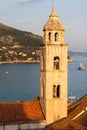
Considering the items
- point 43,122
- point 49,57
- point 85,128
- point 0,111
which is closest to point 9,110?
point 0,111

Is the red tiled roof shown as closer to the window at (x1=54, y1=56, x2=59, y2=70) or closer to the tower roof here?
the window at (x1=54, y1=56, x2=59, y2=70)

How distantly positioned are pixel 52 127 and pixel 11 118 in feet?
11.7

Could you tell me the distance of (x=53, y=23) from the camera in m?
29.7

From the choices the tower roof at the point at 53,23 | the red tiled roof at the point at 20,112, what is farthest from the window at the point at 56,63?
the red tiled roof at the point at 20,112

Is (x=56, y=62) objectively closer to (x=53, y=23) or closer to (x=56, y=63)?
(x=56, y=63)

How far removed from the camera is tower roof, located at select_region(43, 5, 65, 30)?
2953 centimetres

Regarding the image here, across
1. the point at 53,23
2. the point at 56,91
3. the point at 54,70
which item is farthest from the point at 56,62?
the point at 53,23

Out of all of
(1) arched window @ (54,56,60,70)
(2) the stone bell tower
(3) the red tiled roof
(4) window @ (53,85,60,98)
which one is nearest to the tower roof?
(2) the stone bell tower

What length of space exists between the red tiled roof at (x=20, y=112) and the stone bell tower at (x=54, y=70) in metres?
0.70

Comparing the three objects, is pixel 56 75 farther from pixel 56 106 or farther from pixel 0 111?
pixel 0 111

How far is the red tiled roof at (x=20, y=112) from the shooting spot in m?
28.4

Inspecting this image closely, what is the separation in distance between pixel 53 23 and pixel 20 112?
7.22 meters

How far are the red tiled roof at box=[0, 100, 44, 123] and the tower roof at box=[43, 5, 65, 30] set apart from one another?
616cm

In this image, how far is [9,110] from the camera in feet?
95.6
